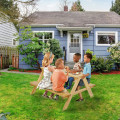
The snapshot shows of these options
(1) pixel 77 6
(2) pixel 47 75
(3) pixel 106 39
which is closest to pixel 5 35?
(3) pixel 106 39

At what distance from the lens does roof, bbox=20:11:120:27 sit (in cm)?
1211

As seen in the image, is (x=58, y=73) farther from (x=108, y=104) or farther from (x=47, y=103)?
(x=108, y=104)

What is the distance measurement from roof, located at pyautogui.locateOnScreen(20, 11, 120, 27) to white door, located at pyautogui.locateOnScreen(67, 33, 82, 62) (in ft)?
3.04

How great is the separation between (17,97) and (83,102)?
199cm

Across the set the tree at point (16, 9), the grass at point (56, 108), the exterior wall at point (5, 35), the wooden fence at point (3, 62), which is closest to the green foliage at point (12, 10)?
the tree at point (16, 9)

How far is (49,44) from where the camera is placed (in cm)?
1043

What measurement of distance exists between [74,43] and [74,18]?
8.41 feet

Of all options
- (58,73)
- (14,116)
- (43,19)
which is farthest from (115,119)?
(43,19)

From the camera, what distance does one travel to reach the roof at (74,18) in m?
12.1

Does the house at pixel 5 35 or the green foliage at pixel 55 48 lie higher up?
the house at pixel 5 35

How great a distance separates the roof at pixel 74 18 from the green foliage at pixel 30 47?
899 mm

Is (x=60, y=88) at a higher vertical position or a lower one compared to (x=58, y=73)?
lower

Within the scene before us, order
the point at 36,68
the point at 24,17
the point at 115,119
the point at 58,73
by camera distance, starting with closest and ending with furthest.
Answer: the point at 115,119, the point at 58,73, the point at 24,17, the point at 36,68

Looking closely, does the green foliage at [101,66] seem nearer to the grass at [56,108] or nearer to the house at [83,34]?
the house at [83,34]
